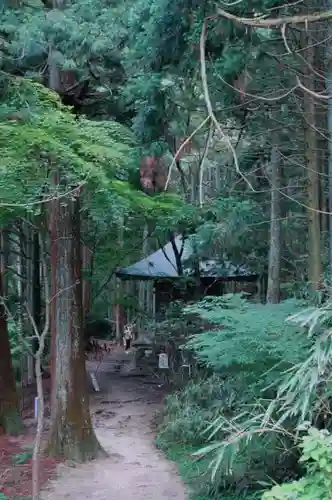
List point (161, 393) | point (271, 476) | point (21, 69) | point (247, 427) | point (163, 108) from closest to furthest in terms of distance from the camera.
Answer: point (247, 427)
point (271, 476)
point (163, 108)
point (21, 69)
point (161, 393)

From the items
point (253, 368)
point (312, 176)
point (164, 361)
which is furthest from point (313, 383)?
point (164, 361)

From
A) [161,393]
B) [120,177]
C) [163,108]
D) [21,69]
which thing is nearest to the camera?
[163,108]

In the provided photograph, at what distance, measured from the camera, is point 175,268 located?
1366 centimetres

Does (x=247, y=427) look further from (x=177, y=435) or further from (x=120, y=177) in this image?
(x=120, y=177)

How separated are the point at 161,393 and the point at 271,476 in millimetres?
6346

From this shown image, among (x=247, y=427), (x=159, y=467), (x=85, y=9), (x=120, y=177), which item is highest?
(x=85, y=9)


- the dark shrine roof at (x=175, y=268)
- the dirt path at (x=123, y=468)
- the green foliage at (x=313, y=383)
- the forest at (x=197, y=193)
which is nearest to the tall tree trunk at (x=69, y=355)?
the forest at (x=197, y=193)

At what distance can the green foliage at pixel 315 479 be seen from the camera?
306 centimetres

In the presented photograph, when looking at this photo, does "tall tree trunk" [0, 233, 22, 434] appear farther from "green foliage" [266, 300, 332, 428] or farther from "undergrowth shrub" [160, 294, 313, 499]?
"green foliage" [266, 300, 332, 428]

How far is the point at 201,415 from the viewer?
8.57 metres

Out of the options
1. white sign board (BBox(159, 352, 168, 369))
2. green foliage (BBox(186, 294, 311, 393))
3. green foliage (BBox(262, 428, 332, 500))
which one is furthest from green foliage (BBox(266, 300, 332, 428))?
white sign board (BBox(159, 352, 168, 369))

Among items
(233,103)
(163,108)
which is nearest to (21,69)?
(163,108)

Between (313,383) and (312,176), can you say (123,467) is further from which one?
(313,383)

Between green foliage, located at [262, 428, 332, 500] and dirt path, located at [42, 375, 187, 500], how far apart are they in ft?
12.1
